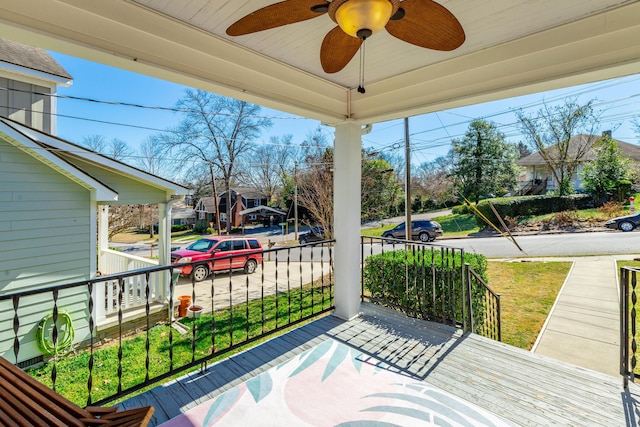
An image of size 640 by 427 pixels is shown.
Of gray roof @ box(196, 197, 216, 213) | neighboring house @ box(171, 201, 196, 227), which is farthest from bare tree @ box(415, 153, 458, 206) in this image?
neighboring house @ box(171, 201, 196, 227)

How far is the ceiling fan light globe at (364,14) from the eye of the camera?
1185mm

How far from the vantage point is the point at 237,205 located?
20.3 metres

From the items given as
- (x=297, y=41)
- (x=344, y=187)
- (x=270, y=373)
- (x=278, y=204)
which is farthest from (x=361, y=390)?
(x=278, y=204)

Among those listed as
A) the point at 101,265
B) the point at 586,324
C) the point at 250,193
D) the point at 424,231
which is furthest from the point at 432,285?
the point at 250,193

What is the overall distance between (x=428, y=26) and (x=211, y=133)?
14747 millimetres

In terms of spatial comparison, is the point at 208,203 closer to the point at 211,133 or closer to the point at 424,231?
the point at 211,133

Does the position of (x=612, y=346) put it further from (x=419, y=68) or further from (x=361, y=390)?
(x=419, y=68)

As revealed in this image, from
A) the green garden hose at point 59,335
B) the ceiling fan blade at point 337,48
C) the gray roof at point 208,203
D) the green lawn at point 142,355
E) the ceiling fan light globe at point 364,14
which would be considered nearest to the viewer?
the ceiling fan light globe at point 364,14

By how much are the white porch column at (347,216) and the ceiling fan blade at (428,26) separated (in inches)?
63.7

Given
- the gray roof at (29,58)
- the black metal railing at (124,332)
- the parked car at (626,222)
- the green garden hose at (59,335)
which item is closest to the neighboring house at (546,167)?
the parked car at (626,222)

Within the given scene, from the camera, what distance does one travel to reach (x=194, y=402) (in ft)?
6.33

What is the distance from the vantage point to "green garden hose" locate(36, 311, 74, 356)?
13.3ft

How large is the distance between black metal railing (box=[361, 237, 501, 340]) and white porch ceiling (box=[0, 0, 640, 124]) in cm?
166

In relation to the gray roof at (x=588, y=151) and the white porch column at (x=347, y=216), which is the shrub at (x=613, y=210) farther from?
the white porch column at (x=347, y=216)
